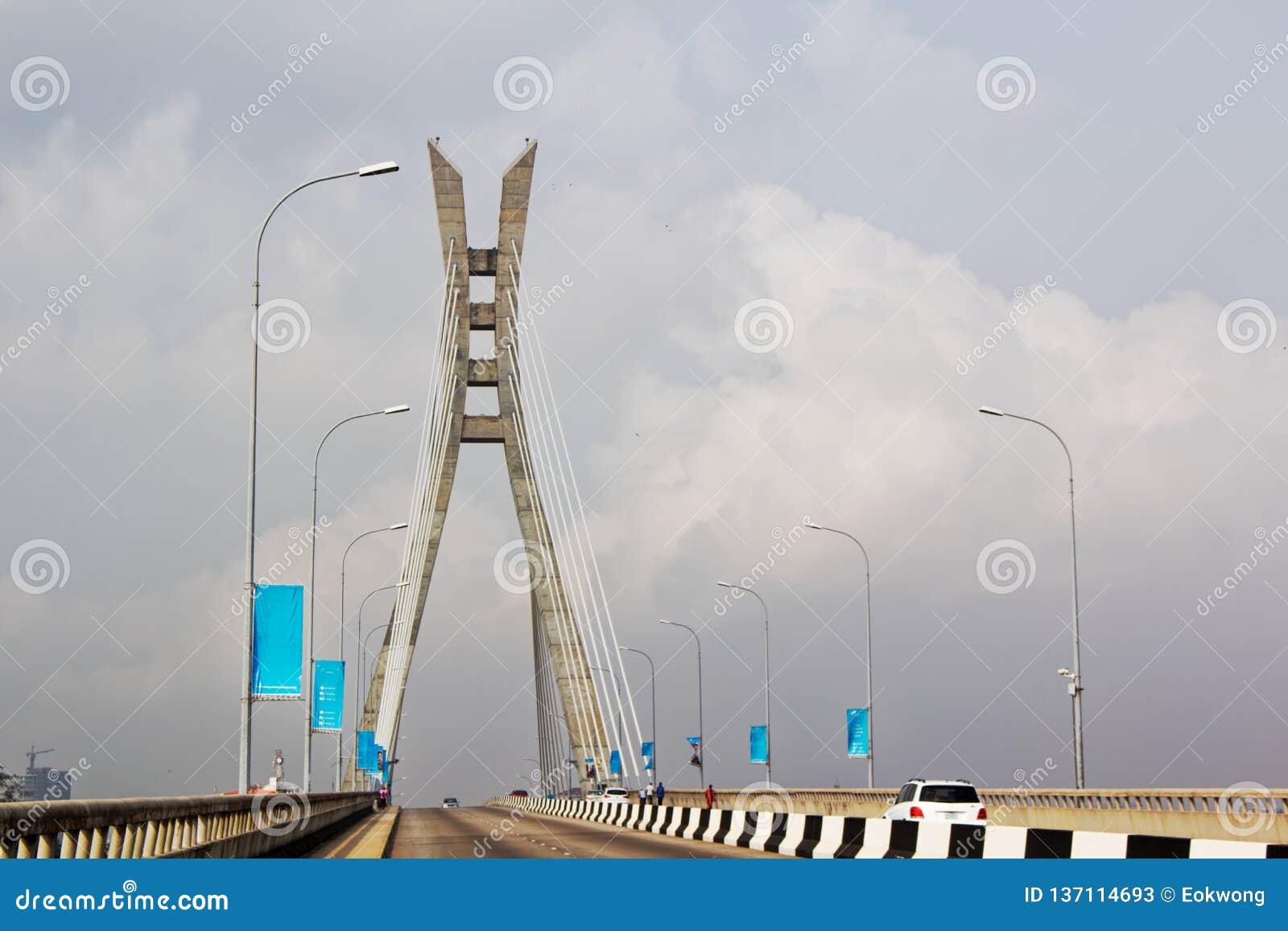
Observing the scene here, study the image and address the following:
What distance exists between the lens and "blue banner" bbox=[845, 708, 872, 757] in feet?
180

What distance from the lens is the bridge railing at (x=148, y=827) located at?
36.1 feet

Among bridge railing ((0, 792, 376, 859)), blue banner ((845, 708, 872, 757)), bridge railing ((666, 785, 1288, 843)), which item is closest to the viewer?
bridge railing ((0, 792, 376, 859))

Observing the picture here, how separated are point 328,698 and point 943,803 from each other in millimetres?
17509

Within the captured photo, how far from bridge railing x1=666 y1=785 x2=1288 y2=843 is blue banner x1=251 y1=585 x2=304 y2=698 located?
13487 millimetres

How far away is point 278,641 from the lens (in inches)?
1016

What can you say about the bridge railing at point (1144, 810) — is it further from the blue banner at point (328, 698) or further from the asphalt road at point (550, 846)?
the blue banner at point (328, 698)

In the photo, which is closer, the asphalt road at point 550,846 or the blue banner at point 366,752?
the asphalt road at point 550,846

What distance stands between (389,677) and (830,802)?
19476 millimetres

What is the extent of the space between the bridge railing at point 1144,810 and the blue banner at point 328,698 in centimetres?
1280
